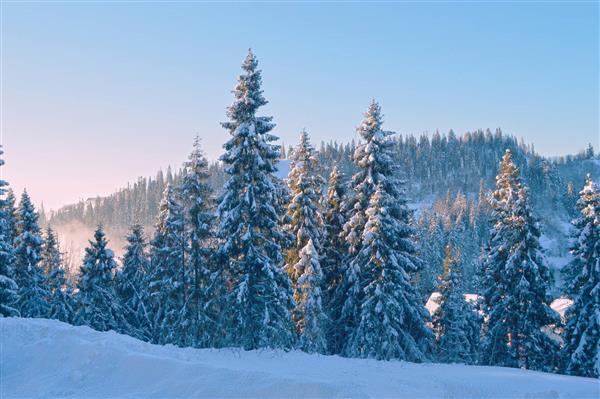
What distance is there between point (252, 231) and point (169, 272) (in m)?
11.7

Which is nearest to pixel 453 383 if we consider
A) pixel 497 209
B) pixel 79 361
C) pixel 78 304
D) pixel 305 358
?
pixel 305 358

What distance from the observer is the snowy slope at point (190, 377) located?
35.6 ft

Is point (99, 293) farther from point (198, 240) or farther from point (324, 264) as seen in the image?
point (324, 264)

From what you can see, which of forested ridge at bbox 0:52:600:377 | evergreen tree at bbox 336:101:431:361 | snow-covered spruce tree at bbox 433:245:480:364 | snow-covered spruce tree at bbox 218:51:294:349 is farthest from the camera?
snow-covered spruce tree at bbox 433:245:480:364

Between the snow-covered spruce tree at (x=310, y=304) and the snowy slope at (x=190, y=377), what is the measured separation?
32.8ft

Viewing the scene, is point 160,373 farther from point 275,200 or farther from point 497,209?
point 497,209

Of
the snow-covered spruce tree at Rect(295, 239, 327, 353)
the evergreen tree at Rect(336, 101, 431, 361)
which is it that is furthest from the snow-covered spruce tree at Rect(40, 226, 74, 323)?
the evergreen tree at Rect(336, 101, 431, 361)

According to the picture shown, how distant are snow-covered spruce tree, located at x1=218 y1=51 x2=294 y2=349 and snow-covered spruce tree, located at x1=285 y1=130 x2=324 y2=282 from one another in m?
3.50

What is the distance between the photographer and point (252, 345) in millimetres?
21188

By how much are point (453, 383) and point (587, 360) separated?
616 inches

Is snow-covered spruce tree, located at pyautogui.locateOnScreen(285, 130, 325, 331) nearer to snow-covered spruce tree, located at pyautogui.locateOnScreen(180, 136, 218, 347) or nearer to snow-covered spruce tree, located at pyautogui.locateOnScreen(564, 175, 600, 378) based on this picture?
snow-covered spruce tree, located at pyautogui.locateOnScreen(180, 136, 218, 347)

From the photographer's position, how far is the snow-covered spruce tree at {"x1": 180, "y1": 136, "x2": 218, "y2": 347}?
2621cm

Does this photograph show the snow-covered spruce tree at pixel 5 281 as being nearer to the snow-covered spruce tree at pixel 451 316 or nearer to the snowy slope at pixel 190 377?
the snowy slope at pixel 190 377

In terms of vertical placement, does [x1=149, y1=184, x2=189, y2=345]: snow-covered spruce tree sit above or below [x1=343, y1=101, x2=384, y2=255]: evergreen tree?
below
